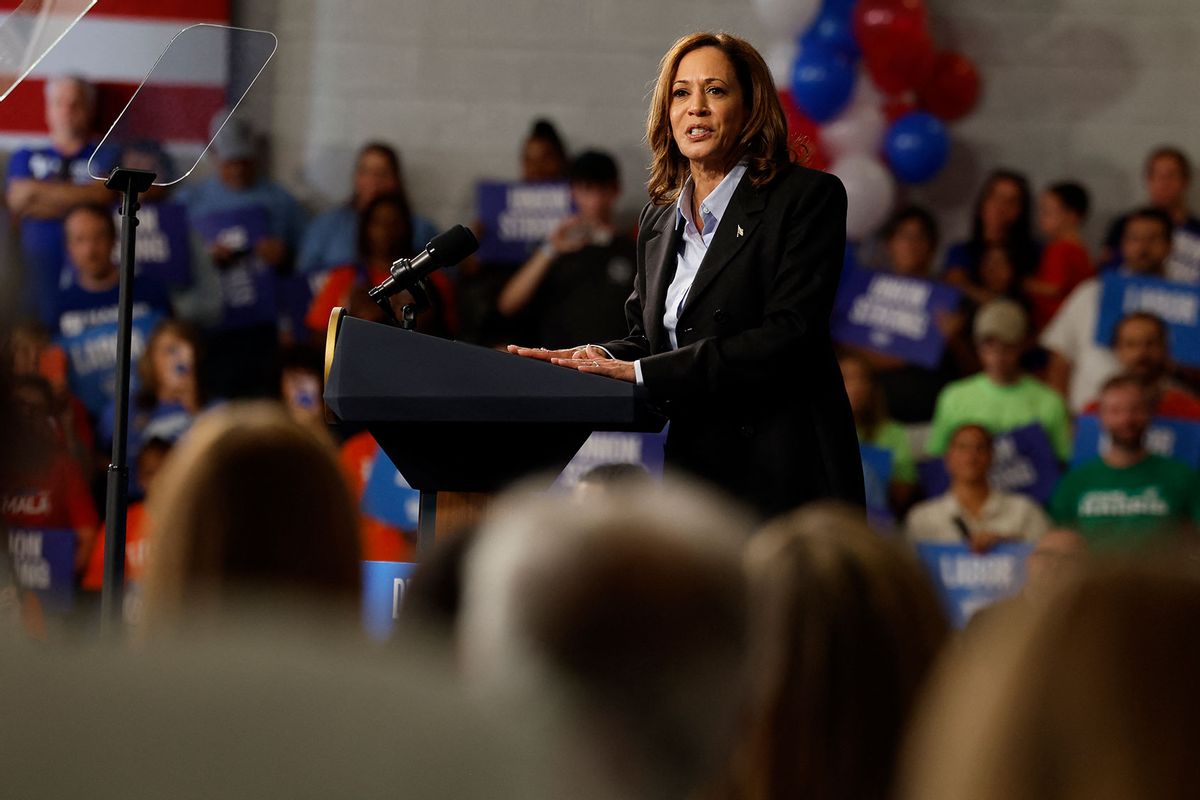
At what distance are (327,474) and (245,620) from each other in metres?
0.30

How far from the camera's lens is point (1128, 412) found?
5.31m

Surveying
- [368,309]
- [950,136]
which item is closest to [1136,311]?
[950,136]

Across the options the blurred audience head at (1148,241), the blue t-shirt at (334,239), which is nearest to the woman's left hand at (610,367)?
the blue t-shirt at (334,239)

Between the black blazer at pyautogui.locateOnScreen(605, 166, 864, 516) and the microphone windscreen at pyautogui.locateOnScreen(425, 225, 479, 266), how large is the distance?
0.31m

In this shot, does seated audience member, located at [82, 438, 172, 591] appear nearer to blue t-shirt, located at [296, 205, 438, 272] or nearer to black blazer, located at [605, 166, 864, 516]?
blue t-shirt, located at [296, 205, 438, 272]

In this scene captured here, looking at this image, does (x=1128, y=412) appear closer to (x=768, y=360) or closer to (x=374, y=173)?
(x=374, y=173)

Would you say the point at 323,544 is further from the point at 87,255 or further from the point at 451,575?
the point at 87,255

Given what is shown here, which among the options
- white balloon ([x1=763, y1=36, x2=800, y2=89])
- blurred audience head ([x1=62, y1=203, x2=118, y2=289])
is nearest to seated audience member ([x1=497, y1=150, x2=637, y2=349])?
white balloon ([x1=763, y1=36, x2=800, y2=89])

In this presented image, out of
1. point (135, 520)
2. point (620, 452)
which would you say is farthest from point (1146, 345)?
point (135, 520)

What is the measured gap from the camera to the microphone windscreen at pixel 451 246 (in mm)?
2271

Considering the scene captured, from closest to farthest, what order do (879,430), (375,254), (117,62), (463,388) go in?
(463,388)
(117,62)
(879,430)
(375,254)

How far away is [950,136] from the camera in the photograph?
6.78 m

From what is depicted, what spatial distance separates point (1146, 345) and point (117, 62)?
3479mm

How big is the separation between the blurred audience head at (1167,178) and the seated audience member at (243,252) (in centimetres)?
330
